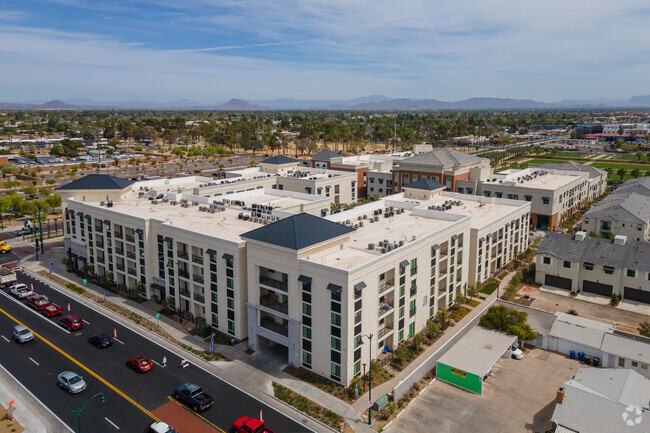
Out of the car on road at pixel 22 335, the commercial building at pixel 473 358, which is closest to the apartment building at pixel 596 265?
the commercial building at pixel 473 358

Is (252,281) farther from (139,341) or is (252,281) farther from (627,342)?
(627,342)

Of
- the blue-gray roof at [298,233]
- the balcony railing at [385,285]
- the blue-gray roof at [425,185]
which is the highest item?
the blue-gray roof at [425,185]

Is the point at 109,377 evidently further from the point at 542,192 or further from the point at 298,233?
the point at 542,192

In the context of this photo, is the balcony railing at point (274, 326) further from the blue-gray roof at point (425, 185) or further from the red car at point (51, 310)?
the blue-gray roof at point (425, 185)

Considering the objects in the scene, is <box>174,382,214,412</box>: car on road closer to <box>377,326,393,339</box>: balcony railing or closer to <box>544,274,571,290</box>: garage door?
<box>377,326,393,339</box>: balcony railing

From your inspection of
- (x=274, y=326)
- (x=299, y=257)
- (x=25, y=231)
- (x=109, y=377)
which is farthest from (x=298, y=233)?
(x=25, y=231)

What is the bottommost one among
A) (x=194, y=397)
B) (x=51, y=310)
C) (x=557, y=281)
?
(x=194, y=397)
